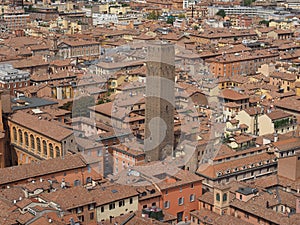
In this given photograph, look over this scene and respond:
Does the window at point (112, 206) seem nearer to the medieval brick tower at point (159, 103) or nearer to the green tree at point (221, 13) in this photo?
the medieval brick tower at point (159, 103)

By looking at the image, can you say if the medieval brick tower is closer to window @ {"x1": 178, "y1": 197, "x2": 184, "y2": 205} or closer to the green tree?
window @ {"x1": 178, "y1": 197, "x2": 184, "y2": 205}

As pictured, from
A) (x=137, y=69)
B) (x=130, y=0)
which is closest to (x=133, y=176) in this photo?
(x=137, y=69)

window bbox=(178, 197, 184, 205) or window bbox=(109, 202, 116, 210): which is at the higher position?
window bbox=(109, 202, 116, 210)

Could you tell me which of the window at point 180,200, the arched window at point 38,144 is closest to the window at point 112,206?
the window at point 180,200

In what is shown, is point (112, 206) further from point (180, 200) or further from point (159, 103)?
point (159, 103)

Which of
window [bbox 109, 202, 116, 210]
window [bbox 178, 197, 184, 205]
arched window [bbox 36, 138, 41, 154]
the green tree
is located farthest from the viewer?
the green tree

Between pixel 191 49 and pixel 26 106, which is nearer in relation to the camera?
pixel 26 106

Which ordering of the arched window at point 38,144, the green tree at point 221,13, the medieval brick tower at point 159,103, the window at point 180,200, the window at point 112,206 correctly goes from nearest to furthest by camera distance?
the window at point 112,206
the window at point 180,200
the medieval brick tower at point 159,103
the arched window at point 38,144
the green tree at point 221,13

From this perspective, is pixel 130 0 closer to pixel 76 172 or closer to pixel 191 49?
pixel 191 49

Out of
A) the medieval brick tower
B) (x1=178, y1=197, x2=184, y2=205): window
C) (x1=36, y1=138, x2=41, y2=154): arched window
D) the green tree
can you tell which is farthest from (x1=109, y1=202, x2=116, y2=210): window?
the green tree
